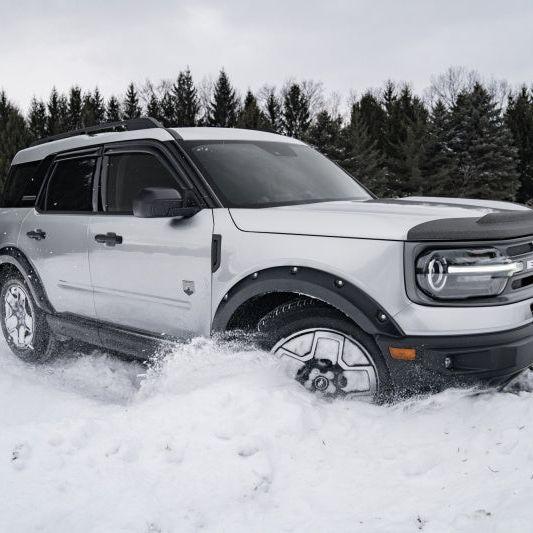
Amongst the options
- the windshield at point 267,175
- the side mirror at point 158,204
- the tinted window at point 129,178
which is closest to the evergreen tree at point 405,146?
the windshield at point 267,175

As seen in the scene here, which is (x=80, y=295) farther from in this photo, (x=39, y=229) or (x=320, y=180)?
(x=320, y=180)

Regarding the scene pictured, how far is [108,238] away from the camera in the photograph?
13.2 ft

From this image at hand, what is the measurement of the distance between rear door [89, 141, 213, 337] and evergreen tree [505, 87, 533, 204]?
173ft

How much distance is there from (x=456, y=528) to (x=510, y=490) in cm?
31

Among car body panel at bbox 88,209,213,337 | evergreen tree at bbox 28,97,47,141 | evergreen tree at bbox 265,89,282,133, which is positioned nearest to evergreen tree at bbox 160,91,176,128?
evergreen tree at bbox 265,89,282,133

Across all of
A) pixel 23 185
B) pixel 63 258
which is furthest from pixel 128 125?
pixel 23 185

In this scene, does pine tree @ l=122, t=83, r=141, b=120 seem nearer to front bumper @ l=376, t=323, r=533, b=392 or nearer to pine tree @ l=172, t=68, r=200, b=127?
pine tree @ l=172, t=68, r=200, b=127

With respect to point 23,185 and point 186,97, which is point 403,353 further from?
point 186,97

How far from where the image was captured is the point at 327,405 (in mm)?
3049

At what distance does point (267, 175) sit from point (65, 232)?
1615mm

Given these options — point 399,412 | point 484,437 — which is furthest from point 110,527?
point 484,437

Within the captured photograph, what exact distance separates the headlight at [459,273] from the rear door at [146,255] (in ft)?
4.01

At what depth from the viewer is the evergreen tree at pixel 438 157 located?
43531 mm

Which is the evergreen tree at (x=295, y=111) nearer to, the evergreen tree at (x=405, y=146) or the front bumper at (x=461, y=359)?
the evergreen tree at (x=405, y=146)
